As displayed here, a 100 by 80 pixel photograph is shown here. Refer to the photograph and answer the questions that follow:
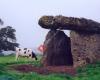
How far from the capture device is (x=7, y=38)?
5762cm

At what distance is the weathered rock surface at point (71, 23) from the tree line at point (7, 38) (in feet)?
92.9

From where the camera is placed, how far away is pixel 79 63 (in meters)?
27.3

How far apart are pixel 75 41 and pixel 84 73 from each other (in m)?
5.76

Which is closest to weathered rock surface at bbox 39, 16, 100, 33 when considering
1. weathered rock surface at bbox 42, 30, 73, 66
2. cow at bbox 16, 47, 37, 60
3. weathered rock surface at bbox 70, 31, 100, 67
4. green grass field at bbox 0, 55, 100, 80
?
weathered rock surface at bbox 70, 31, 100, 67

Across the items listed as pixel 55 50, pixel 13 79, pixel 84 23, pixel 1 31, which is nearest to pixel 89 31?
pixel 84 23

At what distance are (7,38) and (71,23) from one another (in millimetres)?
31034

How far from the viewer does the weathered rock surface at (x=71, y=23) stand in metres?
27.2

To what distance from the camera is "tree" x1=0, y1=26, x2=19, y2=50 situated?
56125mm

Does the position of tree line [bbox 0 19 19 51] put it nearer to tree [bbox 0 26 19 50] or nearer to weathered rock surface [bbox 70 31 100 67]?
tree [bbox 0 26 19 50]

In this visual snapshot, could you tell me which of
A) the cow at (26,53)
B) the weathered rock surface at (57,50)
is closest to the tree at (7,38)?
the cow at (26,53)

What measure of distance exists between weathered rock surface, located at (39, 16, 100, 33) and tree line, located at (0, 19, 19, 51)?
28.3 metres

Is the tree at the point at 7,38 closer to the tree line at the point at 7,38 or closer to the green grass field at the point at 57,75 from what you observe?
the tree line at the point at 7,38

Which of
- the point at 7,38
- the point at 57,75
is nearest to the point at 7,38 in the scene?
the point at 7,38

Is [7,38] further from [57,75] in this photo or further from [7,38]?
[57,75]
